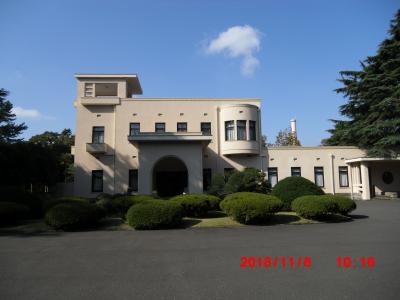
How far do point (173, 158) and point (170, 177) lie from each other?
6.18 ft

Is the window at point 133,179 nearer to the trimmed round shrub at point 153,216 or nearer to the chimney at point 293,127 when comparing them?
the trimmed round shrub at point 153,216

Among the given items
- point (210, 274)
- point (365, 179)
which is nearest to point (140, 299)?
point (210, 274)

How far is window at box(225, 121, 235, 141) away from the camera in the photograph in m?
25.5

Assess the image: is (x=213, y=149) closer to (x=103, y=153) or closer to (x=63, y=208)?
(x=103, y=153)

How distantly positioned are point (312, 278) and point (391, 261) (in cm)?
257

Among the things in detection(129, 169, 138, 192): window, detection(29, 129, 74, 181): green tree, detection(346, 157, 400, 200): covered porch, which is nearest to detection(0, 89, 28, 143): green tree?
detection(29, 129, 74, 181): green tree

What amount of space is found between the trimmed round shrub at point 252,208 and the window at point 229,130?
1248 cm

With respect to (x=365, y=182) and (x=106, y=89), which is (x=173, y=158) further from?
(x=365, y=182)

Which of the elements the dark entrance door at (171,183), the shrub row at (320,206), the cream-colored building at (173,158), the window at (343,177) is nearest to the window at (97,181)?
the cream-colored building at (173,158)

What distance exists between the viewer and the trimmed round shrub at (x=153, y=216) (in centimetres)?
1211

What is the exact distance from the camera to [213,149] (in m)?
25.8

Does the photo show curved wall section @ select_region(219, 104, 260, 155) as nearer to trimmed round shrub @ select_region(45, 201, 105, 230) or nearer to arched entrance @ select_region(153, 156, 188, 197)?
arched entrance @ select_region(153, 156, 188, 197)

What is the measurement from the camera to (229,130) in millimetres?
25750

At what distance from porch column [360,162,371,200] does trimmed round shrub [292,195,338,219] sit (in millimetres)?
14650
